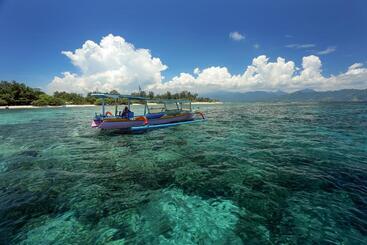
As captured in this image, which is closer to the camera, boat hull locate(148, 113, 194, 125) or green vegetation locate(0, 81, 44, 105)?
boat hull locate(148, 113, 194, 125)

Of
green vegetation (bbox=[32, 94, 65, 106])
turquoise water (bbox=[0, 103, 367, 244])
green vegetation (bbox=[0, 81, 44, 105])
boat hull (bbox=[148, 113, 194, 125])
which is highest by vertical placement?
green vegetation (bbox=[0, 81, 44, 105])

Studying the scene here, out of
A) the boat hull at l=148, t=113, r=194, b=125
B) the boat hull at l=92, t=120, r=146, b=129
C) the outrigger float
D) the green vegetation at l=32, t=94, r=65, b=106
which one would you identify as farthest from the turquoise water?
the green vegetation at l=32, t=94, r=65, b=106

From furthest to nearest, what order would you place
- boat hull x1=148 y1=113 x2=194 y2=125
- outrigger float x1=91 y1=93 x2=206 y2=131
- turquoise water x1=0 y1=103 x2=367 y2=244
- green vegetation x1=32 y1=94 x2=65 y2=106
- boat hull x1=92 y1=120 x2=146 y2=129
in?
1. green vegetation x1=32 y1=94 x2=65 y2=106
2. boat hull x1=148 y1=113 x2=194 y2=125
3. outrigger float x1=91 y1=93 x2=206 y2=131
4. boat hull x1=92 y1=120 x2=146 y2=129
5. turquoise water x1=0 y1=103 x2=367 y2=244

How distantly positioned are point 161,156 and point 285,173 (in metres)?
6.47

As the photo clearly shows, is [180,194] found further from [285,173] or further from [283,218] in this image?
[285,173]

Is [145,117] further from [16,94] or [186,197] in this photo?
[16,94]

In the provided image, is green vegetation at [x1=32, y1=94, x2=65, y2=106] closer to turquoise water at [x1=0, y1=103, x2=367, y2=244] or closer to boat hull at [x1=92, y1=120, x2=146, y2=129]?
boat hull at [x1=92, y1=120, x2=146, y2=129]

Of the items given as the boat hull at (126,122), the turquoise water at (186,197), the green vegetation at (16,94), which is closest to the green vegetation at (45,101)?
the green vegetation at (16,94)

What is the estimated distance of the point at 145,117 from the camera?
69.2 ft

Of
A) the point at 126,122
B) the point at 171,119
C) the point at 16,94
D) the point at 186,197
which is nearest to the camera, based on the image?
the point at 186,197

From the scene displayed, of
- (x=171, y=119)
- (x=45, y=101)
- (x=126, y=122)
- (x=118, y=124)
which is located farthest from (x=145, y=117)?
(x=45, y=101)

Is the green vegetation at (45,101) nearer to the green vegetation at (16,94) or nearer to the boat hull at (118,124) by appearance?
the green vegetation at (16,94)

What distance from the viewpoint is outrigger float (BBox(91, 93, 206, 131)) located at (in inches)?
757

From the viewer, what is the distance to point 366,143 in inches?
537
